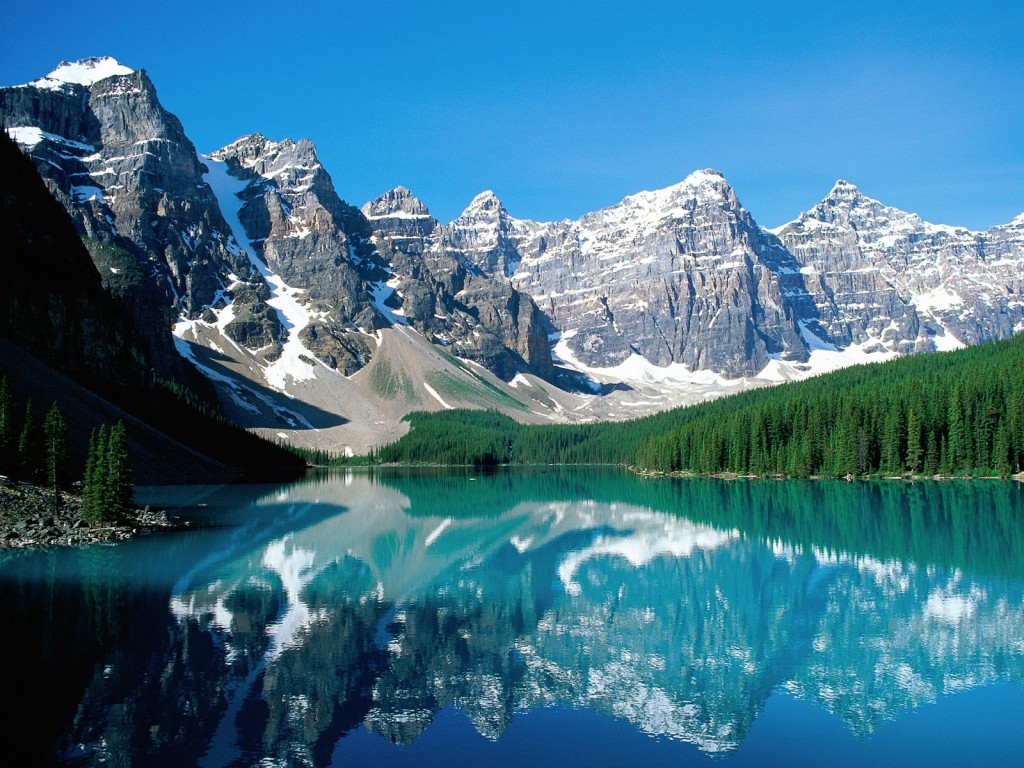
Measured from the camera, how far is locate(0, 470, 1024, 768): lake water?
16.8 meters

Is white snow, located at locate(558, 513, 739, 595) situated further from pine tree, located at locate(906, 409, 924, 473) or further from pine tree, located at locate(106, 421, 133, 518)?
pine tree, located at locate(906, 409, 924, 473)

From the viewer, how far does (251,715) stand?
717 inches

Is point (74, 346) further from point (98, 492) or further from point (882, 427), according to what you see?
point (882, 427)

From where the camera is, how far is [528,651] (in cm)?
2359

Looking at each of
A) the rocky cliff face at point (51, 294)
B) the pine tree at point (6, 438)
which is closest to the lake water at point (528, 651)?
the pine tree at point (6, 438)

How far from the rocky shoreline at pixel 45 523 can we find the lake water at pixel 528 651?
2.67 metres

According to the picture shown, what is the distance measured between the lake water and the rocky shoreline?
2.67 metres

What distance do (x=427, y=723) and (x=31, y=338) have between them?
95434 millimetres

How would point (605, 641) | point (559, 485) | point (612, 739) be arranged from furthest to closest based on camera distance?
point (559, 485) < point (605, 641) < point (612, 739)

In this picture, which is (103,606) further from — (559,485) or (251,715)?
(559,485)

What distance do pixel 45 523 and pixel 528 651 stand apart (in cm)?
3333

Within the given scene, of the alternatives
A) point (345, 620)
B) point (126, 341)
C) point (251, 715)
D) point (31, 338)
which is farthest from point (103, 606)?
point (126, 341)

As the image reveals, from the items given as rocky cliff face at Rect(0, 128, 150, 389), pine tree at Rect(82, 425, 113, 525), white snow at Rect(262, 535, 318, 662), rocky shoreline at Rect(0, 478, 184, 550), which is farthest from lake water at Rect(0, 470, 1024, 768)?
rocky cliff face at Rect(0, 128, 150, 389)

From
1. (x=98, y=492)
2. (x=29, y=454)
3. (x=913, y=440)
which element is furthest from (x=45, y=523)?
(x=913, y=440)
